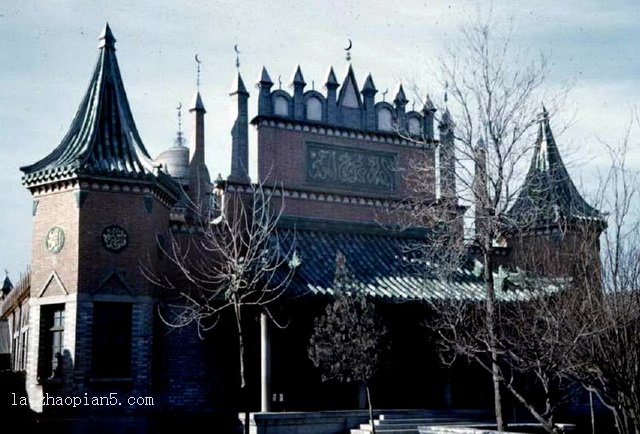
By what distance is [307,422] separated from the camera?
2070 cm

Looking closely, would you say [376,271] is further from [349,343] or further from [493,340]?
[493,340]

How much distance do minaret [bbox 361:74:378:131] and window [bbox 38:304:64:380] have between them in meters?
11.7

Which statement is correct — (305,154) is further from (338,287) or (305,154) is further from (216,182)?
(338,287)

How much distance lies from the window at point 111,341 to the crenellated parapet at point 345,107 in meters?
8.16

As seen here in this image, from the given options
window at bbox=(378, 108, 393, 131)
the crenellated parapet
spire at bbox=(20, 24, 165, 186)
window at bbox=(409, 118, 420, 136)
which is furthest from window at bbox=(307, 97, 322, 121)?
spire at bbox=(20, 24, 165, 186)

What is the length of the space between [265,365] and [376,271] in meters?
4.73

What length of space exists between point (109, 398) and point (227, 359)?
3.77m

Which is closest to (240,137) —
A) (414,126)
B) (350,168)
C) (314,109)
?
(314,109)

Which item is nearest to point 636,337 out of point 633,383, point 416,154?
point 633,383

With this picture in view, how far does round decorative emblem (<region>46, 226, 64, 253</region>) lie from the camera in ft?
69.9

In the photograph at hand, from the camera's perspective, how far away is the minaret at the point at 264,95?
85.0 ft

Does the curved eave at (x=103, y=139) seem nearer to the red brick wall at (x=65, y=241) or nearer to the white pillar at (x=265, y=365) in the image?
the red brick wall at (x=65, y=241)

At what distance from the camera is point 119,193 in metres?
21.6

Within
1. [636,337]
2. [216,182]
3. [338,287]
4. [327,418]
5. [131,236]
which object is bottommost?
[327,418]
